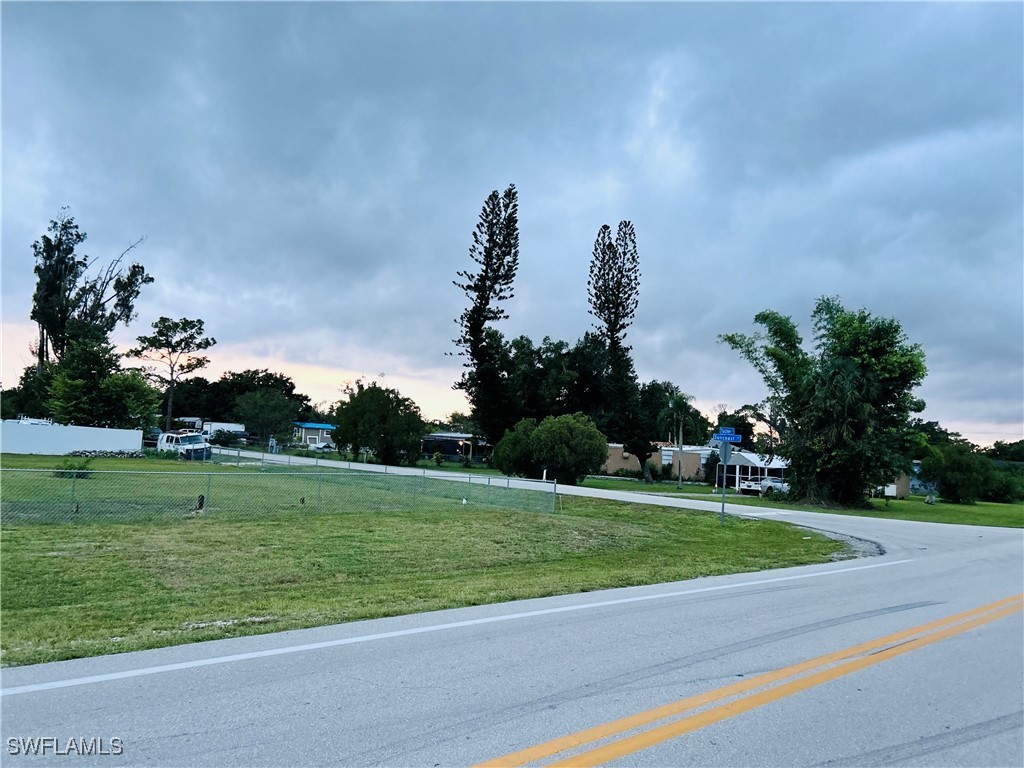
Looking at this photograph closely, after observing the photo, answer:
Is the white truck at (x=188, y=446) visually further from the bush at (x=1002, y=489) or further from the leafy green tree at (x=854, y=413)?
the bush at (x=1002, y=489)

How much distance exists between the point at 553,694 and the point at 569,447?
34.6 m

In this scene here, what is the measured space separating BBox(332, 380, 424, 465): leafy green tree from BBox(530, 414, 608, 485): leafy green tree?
64.2ft

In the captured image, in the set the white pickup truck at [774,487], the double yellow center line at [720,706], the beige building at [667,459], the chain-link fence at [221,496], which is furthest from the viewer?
the beige building at [667,459]

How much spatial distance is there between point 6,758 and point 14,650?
2.44 m

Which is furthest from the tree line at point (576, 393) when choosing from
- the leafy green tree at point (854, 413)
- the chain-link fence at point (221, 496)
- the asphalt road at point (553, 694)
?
the asphalt road at point (553, 694)

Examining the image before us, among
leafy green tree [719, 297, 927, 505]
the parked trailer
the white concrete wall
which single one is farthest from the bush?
the parked trailer

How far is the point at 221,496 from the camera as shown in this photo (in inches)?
779

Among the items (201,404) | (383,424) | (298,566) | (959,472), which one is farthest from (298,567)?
(201,404)

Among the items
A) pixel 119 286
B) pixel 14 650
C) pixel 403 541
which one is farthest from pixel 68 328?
pixel 14 650

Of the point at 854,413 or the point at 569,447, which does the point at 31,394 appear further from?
the point at 854,413

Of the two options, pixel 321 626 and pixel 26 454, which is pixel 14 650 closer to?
pixel 321 626

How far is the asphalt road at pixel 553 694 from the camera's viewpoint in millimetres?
4195

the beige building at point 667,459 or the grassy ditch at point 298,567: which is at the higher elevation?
the beige building at point 667,459

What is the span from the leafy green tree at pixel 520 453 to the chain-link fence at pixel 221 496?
15.1 meters
